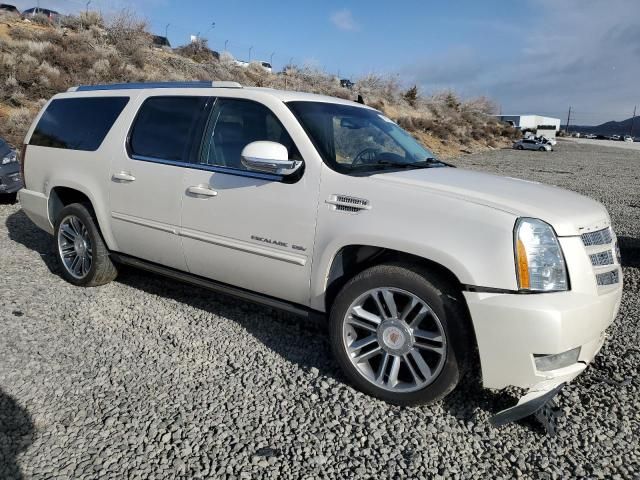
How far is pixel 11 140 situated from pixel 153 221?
1154 centimetres

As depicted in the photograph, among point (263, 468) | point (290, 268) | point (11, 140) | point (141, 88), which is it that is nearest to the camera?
point (263, 468)

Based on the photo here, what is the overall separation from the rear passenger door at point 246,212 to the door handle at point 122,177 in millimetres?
648

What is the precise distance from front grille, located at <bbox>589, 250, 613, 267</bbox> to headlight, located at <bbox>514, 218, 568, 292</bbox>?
0.29 meters

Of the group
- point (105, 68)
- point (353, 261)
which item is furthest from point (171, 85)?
point (105, 68)

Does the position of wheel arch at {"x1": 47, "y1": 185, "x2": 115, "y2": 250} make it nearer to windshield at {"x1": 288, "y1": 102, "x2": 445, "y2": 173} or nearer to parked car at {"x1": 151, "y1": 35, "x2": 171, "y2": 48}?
windshield at {"x1": 288, "y1": 102, "x2": 445, "y2": 173}

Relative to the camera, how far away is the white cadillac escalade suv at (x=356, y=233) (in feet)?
8.49

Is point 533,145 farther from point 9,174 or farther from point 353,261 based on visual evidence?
point 353,261

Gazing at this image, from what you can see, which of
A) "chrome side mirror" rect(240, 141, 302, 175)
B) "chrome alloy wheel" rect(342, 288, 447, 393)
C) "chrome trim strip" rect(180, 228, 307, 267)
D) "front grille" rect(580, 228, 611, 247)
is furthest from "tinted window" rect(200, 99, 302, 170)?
"front grille" rect(580, 228, 611, 247)

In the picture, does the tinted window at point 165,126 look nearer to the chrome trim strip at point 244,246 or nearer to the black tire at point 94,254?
the chrome trim strip at point 244,246

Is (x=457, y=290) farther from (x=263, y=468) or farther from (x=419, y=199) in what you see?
(x=263, y=468)

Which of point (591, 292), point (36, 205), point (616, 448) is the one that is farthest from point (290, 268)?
point (36, 205)

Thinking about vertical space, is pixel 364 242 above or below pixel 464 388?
above

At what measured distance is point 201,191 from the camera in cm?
361

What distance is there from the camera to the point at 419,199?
9.27 ft
